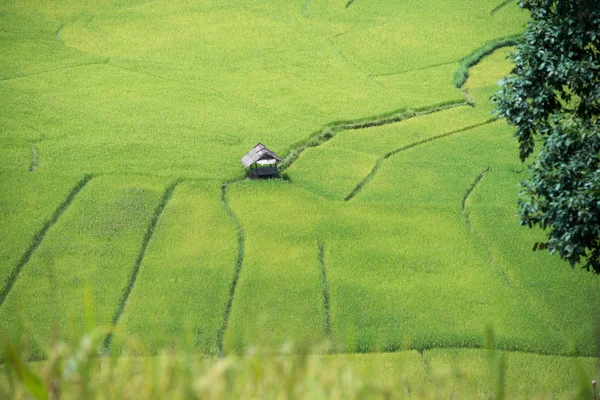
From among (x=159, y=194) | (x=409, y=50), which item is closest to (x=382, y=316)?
(x=159, y=194)

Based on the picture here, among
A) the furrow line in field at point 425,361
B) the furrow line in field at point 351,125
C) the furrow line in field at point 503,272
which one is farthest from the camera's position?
the furrow line in field at point 351,125

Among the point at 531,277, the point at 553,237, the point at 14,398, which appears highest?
the point at 14,398

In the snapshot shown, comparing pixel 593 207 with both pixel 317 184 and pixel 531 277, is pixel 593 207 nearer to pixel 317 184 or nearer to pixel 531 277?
pixel 531 277

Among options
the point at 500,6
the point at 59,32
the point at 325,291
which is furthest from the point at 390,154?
the point at 59,32

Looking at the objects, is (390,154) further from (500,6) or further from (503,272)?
(500,6)

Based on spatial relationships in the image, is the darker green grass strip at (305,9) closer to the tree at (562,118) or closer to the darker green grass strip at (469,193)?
the darker green grass strip at (469,193)

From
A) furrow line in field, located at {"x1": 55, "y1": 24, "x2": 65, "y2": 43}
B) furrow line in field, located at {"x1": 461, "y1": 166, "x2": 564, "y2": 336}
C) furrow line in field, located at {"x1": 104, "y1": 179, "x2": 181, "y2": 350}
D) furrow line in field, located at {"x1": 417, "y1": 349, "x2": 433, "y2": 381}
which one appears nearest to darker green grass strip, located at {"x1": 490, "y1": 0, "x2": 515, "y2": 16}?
furrow line in field, located at {"x1": 461, "y1": 166, "x2": 564, "y2": 336}

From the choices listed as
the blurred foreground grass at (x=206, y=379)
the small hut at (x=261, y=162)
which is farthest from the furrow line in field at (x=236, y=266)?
the blurred foreground grass at (x=206, y=379)
